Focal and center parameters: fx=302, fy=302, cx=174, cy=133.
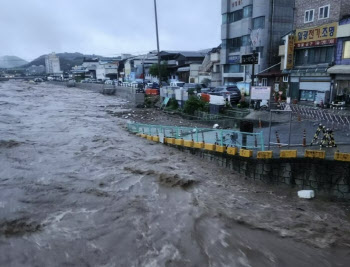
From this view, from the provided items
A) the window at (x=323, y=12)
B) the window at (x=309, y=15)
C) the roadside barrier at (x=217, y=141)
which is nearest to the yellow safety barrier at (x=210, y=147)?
the roadside barrier at (x=217, y=141)

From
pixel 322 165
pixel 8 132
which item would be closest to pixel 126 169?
pixel 322 165

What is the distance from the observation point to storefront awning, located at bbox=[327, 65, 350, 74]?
2410 centimetres

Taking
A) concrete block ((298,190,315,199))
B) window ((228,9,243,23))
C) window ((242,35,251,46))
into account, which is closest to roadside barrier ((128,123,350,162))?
concrete block ((298,190,315,199))

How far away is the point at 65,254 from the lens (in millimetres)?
8945

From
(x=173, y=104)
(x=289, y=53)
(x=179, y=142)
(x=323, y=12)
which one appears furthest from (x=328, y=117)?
(x=173, y=104)

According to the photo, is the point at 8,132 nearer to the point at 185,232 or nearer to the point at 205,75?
the point at 185,232

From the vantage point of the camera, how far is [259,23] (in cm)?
3959

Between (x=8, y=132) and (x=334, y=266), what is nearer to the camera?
(x=334, y=266)

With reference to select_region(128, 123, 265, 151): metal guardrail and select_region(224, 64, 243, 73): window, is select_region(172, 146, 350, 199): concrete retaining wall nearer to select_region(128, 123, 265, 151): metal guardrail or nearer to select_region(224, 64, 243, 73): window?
select_region(128, 123, 265, 151): metal guardrail

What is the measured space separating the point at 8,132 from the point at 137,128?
11.3 m

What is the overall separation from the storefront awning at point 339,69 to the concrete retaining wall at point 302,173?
608 inches

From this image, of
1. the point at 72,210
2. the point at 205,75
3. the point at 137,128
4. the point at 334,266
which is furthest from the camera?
the point at 205,75

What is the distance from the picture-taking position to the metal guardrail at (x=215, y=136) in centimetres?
1429

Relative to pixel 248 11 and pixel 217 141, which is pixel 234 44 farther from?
pixel 217 141
